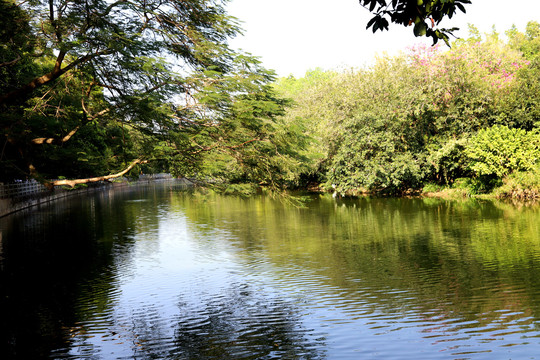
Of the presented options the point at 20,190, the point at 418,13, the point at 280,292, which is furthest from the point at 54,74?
the point at 20,190

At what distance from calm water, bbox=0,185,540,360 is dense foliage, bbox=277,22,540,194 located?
10.1m

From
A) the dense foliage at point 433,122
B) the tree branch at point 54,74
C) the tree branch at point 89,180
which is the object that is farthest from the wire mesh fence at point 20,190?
the tree branch at point 54,74

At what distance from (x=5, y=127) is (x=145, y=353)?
7081 millimetres

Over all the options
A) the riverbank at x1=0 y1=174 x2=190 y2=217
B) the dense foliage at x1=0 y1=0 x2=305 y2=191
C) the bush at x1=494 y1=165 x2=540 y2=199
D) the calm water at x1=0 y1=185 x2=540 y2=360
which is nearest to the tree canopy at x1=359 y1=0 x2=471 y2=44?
the calm water at x1=0 y1=185 x2=540 y2=360

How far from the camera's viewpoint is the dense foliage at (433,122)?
29953 mm

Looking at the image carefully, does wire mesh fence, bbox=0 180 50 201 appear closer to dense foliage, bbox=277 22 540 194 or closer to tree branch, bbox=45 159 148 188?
dense foliage, bbox=277 22 540 194

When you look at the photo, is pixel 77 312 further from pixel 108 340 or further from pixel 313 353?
pixel 313 353

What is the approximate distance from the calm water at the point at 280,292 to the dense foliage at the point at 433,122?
10052 millimetres

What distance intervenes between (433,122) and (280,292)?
1044 inches

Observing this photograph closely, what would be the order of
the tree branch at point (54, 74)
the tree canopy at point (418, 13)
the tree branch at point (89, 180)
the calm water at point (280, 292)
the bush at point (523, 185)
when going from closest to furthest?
1. the tree canopy at point (418, 13)
2. the calm water at point (280, 292)
3. the tree branch at point (54, 74)
4. the tree branch at point (89, 180)
5. the bush at point (523, 185)

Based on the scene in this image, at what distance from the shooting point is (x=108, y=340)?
784cm

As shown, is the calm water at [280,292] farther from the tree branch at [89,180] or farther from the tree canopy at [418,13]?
the tree canopy at [418,13]

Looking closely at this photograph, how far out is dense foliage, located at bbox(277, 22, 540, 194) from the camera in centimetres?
2995

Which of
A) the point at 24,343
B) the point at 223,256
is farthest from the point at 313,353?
the point at 223,256
